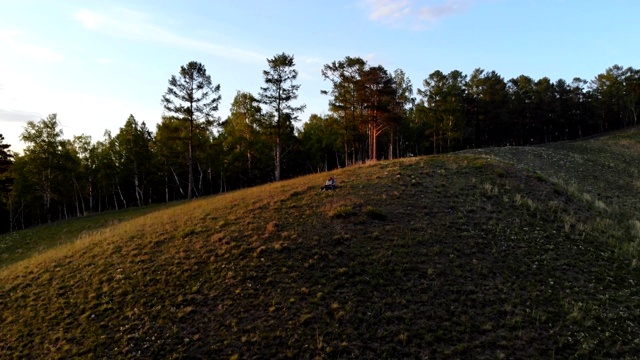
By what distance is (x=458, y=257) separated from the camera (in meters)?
A: 15.4

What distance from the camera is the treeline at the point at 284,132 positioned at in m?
43.8

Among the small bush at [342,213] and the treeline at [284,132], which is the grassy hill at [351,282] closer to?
the small bush at [342,213]

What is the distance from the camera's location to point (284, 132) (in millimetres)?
45562

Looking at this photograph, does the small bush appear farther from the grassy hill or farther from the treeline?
the treeline

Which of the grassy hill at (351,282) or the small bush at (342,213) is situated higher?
the small bush at (342,213)

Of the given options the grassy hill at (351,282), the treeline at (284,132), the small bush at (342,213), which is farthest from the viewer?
the treeline at (284,132)

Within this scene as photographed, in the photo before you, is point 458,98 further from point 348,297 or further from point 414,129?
point 348,297

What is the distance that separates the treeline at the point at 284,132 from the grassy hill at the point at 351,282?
22.5 meters

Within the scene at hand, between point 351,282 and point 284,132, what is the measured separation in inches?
1340

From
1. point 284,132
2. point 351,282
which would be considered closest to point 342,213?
point 351,282

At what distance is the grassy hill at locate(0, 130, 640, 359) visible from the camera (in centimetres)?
1091

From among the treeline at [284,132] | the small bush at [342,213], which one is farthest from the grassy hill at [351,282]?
the treeline at [284,132]

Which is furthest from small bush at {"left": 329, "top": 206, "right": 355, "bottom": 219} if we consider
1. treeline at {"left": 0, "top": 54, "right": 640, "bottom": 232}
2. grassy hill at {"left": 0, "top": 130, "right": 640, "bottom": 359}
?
treeline at {"left": 0, "top": 54, "right": 640, "bottom": 232}

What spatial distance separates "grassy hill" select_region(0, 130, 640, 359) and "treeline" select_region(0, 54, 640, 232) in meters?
22.5
